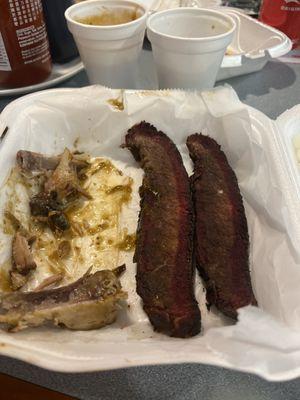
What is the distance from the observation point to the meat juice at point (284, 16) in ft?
5.20

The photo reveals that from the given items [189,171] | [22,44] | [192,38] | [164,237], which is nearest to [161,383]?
[164,237]

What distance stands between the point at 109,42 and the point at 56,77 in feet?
1.23

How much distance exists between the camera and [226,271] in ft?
2.74

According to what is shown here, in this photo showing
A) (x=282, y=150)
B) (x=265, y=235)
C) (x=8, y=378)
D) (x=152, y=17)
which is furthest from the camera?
(x=152, y=17)

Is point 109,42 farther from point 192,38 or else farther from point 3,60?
point 3,60

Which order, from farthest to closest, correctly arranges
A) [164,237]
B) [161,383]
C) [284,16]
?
[284,16] → [164,237] → [161,383]

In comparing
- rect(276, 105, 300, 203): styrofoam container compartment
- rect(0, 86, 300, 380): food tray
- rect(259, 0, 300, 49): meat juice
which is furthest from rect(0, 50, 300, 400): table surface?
rect(259, 0, 300, 49): meat juice

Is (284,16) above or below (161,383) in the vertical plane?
above

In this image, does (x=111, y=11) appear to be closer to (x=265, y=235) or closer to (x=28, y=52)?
(x=28, y=52)

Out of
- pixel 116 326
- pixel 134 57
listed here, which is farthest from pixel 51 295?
pixel 134 57

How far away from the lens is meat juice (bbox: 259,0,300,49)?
158 centimetres

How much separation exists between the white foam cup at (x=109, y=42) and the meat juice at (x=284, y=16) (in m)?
0.68

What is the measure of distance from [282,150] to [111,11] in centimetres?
76

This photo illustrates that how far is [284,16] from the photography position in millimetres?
1613
